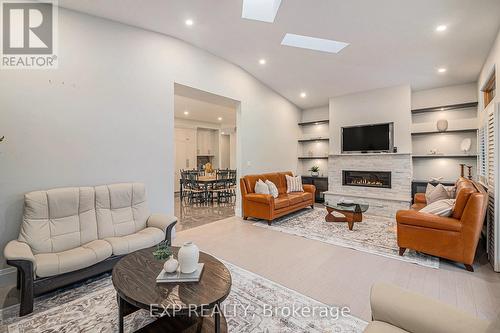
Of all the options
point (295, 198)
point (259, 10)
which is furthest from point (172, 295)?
point (295, 198)

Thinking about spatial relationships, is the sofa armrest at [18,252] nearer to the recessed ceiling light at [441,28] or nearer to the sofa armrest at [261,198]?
the sofa armrest at [261,198]

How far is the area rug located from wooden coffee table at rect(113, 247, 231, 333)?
28cm

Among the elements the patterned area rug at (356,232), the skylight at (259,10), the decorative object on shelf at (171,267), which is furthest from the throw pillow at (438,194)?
the decorative object on shelf at (171,267)

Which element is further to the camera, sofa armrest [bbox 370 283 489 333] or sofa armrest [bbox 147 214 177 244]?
sofa armrest [bbox 147 214 177 244]

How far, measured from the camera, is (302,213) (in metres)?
5.73

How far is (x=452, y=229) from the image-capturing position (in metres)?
2.87

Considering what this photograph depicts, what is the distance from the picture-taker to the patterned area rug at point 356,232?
3.31 metres

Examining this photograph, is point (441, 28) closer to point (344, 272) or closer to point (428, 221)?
point (428, 221)

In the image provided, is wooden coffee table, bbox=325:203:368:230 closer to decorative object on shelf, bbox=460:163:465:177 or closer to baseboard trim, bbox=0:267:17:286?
decorative object on shelf, bbox=460:163:465:177

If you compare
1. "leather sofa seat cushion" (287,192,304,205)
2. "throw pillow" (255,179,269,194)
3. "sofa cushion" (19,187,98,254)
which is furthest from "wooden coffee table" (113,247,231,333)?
"leather sofa seat cushion" (287,192,304,205)

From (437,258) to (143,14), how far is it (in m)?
5.50

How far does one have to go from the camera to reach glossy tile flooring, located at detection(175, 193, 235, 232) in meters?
4.94

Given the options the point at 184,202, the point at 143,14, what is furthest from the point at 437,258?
the point at 184,202

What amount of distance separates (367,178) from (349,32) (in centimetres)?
386
